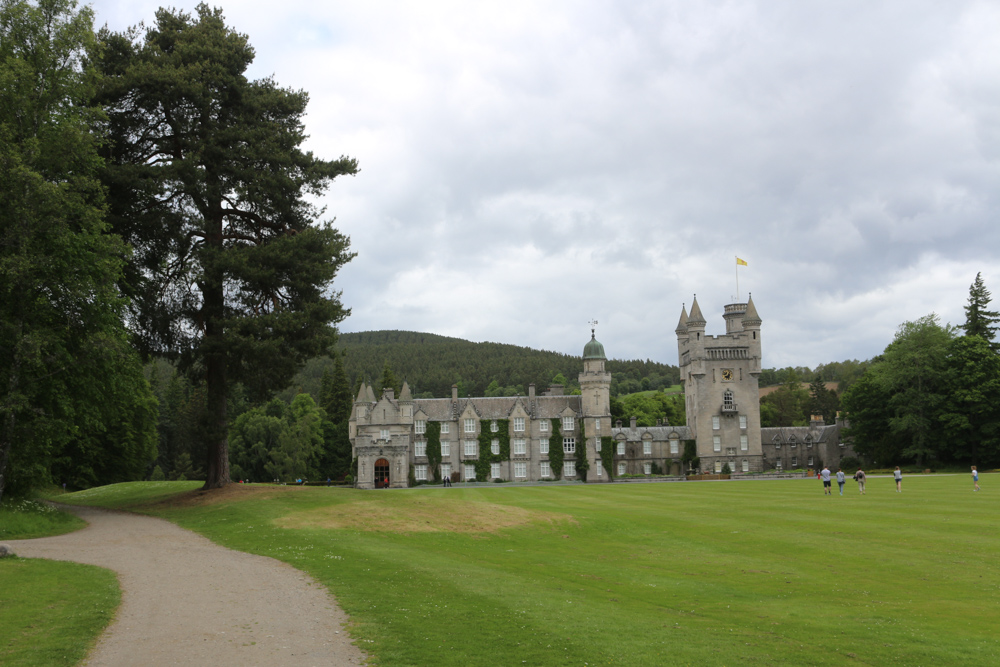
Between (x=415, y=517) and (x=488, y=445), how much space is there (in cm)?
5043

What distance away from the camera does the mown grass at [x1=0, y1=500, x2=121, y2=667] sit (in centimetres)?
1027

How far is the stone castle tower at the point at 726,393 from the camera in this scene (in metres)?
84.2

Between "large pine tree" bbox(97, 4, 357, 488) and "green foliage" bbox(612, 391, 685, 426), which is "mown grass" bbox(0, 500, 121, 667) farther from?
"green foliage" bbox(612, 391, 685, 426)

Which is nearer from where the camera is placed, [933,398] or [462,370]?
[933,398]

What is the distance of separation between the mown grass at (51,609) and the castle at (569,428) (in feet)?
189

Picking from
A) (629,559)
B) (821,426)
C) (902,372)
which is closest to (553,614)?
(629,559)

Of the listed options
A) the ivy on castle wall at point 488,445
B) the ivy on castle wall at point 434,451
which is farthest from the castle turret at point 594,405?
the ivy on castle wall at point 434,451

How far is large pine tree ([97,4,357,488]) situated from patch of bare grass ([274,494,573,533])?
23.7ft

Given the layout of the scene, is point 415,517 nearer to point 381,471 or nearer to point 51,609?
point 51,609

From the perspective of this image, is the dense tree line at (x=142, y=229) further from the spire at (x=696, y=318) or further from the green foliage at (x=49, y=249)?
the spire at (x=696, y=318)

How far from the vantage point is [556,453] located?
78.9 m

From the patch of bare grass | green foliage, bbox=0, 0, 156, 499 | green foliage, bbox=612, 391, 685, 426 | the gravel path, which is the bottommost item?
the patch of bare grass

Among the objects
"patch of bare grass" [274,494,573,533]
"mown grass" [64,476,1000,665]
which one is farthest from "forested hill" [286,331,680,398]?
"mown grass" [64,476,1000,665]

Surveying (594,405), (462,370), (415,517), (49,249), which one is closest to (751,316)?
(594,405)
